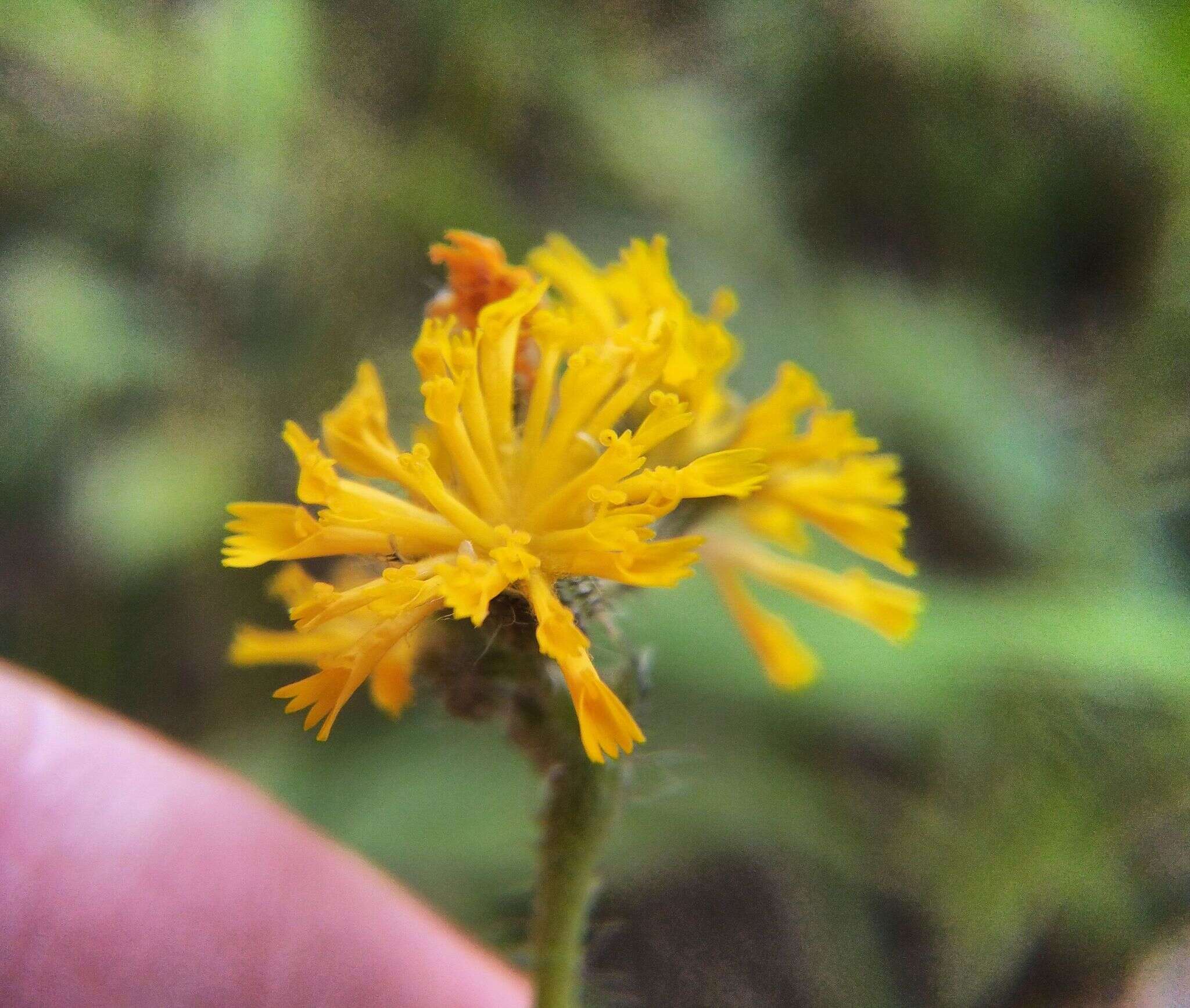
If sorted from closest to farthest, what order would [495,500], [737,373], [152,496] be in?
1. [495,500]
2. [152,496]
3. [737,373]

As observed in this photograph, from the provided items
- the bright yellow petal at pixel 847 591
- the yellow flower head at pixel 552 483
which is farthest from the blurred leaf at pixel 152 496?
the bright yellow petal at pixel 847 591

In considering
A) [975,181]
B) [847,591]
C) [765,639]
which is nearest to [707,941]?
[765,639]

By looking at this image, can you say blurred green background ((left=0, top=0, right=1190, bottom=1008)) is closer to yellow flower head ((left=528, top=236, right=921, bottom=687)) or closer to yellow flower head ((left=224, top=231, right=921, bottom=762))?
yellow flower head ((left=528, top=236, right=921, bottom=687))

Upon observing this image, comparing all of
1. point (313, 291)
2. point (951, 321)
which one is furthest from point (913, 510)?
point (313, 291)

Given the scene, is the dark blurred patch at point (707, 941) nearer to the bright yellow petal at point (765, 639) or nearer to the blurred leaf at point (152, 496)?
the bright yellow petal at point (765, 639)

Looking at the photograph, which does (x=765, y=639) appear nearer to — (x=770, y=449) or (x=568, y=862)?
(x=770, y=449)

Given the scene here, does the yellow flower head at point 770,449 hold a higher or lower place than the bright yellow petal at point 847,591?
higher

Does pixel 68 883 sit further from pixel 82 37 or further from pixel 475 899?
pixel 82 37
